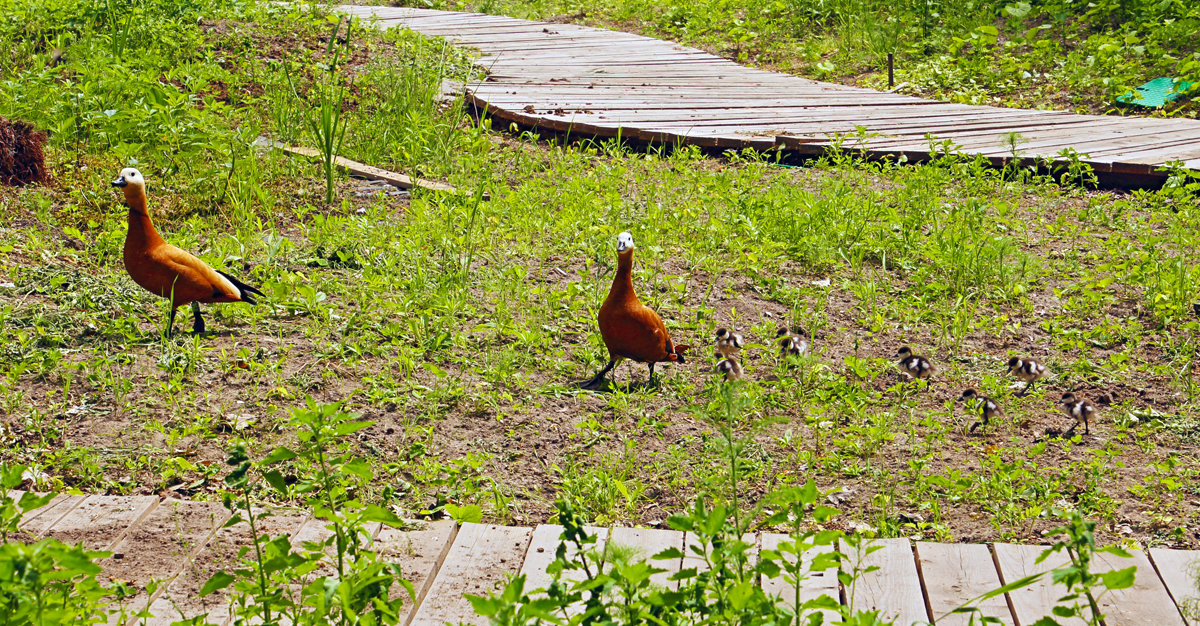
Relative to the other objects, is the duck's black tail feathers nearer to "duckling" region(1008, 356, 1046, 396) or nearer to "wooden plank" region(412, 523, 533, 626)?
"wooden plank" region(412, 523, 533, 626)

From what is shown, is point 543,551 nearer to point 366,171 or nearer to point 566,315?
point 566,315

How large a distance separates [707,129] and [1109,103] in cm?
413

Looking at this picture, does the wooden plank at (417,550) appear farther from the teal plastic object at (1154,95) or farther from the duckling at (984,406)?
the teal plastic object at (1154,95)

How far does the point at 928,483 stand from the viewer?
3.69 metres

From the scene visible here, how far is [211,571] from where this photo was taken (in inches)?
117

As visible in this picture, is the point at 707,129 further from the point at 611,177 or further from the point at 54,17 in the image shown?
the point at 54,17

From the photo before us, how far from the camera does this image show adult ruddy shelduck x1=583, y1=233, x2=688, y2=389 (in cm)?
434

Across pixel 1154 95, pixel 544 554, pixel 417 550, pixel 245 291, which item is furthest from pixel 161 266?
pixel 1154 95

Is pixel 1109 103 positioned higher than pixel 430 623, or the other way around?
pixel 1109 103

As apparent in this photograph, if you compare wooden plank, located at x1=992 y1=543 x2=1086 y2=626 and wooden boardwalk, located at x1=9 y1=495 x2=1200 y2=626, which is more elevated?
wooden plank, located at x1=992 y1=543 x2=1086 y2=626

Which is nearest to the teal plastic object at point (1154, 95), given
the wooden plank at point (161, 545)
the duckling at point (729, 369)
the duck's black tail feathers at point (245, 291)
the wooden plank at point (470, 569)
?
the duckling at point (729, 369)

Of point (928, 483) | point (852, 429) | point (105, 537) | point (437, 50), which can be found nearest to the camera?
point (105, 537)

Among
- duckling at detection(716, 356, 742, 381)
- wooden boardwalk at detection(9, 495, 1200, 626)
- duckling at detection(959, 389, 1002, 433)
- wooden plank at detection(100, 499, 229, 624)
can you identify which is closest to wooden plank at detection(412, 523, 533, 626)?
wooden boardwalk at detection(9, 495, 1200, 626)

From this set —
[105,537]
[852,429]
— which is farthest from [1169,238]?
[105,537]
